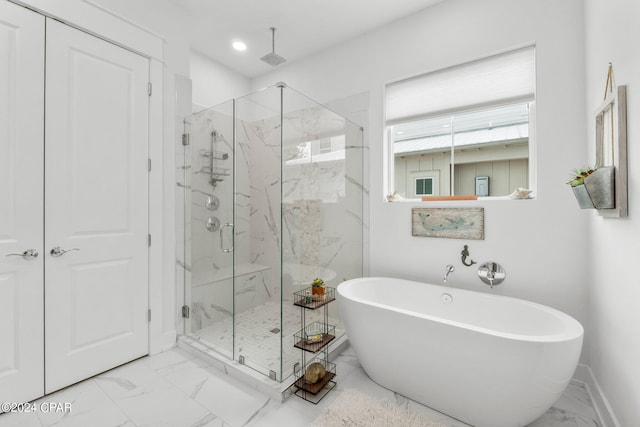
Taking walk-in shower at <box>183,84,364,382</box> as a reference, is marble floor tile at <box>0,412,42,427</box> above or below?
below

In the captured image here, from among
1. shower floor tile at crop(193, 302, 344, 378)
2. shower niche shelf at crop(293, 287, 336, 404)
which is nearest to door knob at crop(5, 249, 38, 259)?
shower floor tile at crop(193, 302, 344, 378)

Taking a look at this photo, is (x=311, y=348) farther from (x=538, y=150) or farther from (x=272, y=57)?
(x=272, y=57)

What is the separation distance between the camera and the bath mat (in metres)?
1.65

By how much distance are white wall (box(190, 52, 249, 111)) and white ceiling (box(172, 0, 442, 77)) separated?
0.13 meters

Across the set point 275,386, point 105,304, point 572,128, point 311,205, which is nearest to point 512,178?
point 572,128

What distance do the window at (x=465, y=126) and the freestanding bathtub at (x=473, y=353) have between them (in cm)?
100

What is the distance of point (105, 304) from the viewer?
217cm

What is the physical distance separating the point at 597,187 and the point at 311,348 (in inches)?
72.8

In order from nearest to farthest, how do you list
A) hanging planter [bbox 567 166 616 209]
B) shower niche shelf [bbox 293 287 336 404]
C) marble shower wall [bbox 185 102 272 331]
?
hanging planter [bbox 567 166 616 209], shower niche shelf [bbox 293 287 336 404], marble shower wall [bbox 185 102 272 331]

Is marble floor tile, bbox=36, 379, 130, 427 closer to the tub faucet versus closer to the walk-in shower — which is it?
the walk-in shower

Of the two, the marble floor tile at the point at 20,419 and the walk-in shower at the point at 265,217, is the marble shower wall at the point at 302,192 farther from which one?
the marble floor tile at the point at 20,419

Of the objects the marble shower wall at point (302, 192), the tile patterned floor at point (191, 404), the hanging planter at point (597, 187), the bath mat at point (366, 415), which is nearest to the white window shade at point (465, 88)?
the marble shower wall at point (302, 192)

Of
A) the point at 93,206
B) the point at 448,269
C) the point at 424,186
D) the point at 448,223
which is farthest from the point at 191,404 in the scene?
the point at 424,186

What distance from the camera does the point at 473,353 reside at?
1.55 meters
